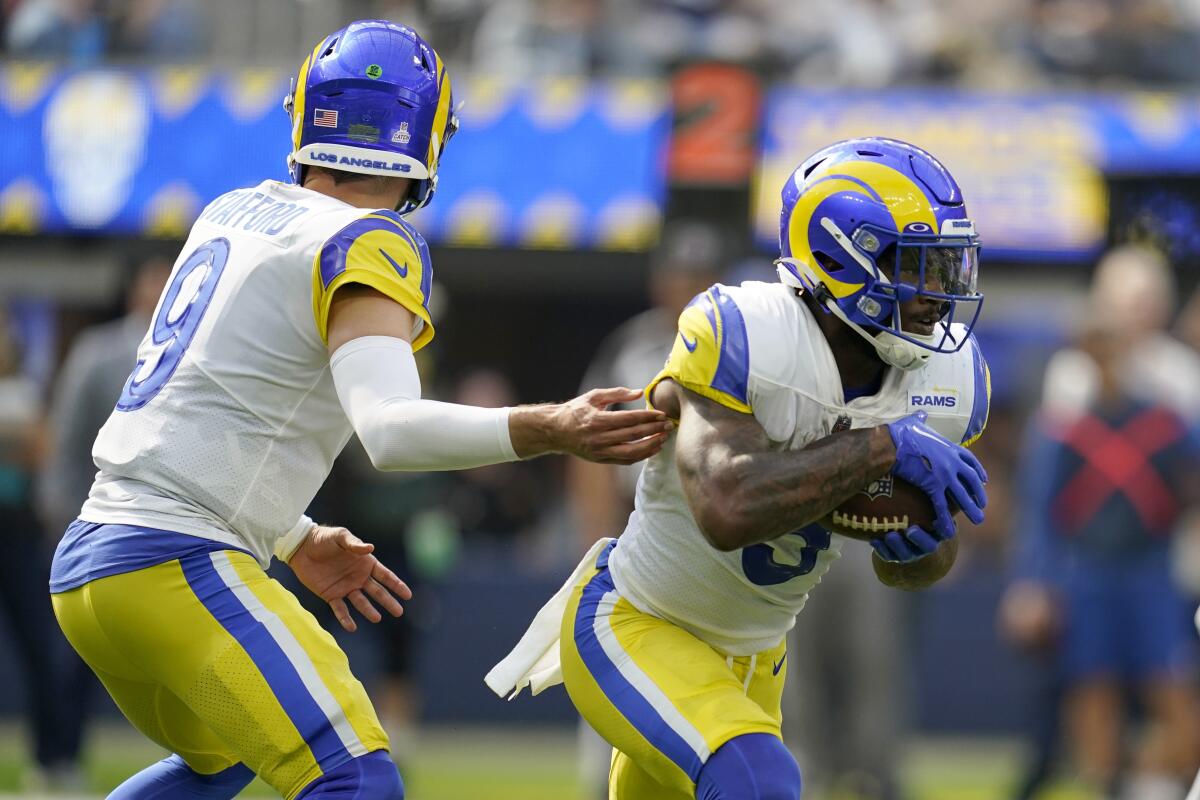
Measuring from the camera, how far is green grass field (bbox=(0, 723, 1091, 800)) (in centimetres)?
779

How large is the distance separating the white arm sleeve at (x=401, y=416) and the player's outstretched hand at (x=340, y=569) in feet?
1.85

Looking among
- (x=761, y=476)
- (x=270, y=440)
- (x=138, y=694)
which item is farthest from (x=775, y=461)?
(x=138, y=694)

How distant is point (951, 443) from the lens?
3.44 m

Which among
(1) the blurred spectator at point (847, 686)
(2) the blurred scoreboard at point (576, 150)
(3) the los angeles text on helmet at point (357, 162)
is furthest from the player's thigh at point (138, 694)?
(2) the blurred scoreboard at point (576, 150)

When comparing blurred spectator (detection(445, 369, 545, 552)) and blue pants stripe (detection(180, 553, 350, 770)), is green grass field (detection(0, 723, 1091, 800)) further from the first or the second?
blue pants stripe (detection(180, 553, 350, 770))

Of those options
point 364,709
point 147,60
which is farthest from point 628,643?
point 147,60

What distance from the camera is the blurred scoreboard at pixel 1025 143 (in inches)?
434

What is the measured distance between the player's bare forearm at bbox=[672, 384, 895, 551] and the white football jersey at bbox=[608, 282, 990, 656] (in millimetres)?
104

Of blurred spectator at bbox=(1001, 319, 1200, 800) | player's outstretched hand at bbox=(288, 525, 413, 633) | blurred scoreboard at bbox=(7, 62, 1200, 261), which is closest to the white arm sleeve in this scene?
player's outstretched hand at bbox=(288, 525, 413, 633)

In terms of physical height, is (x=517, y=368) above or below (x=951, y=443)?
below

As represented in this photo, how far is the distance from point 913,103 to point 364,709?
8.52 meters

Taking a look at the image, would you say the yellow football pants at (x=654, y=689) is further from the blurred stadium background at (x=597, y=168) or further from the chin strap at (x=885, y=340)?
the blurred stadium background at (x=597, y=168)

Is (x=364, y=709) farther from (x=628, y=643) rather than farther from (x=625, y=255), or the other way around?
(x=625, y=255)

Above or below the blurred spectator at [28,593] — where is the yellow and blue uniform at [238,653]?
above
